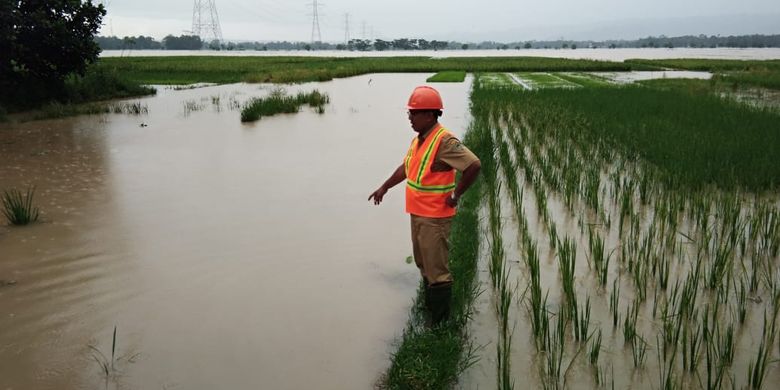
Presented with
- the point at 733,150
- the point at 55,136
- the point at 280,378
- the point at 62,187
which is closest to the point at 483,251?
the point at 280,378

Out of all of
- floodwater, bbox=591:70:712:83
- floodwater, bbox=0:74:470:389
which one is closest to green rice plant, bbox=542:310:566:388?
floodwater, bbox=0:74:470:389

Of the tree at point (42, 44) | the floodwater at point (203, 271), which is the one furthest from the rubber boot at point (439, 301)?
the tree at point (42, 44)

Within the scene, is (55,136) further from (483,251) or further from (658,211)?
(658,211)

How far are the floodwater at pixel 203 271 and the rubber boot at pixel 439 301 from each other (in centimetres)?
28

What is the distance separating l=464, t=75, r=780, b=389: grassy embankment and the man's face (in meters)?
1.11

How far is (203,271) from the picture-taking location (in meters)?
4.03

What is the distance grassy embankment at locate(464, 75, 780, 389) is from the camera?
8.95 feet

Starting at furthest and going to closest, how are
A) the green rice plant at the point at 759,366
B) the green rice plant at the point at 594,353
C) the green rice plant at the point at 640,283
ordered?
the green rice plant at the point at 640,283 → the green rice plant at the point at 594,353 → the green rice plant at the point at 759,366

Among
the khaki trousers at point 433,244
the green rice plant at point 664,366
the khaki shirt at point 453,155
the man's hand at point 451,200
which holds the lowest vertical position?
the green rice plant at point 664,366

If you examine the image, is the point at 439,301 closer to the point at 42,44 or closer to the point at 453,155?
the point at 453,155

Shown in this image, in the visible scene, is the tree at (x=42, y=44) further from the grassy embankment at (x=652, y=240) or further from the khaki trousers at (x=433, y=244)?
the khaki trousers at (x=433, y=244)

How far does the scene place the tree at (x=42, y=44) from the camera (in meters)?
13.2

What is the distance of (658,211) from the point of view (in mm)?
4762

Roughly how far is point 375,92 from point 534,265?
17627 mm
